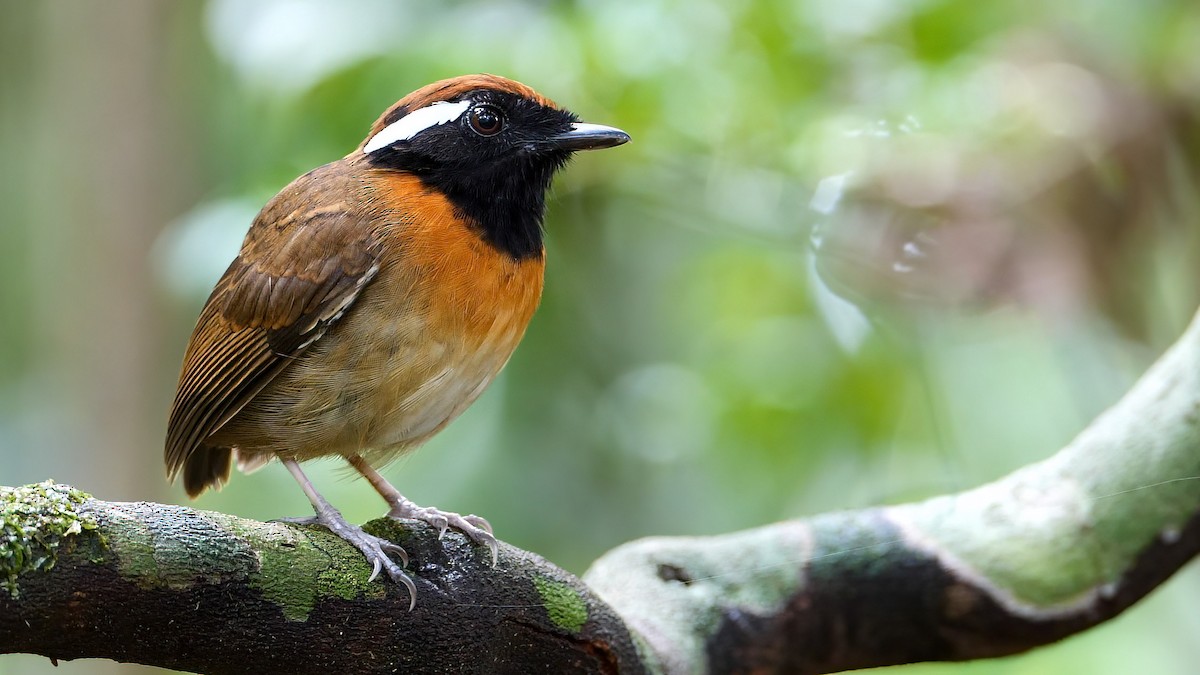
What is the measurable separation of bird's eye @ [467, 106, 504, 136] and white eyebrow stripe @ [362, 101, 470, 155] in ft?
0.10

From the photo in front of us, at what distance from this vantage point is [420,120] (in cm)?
300

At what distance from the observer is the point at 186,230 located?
3.73 meters

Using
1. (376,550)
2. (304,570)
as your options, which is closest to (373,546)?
(376,550)

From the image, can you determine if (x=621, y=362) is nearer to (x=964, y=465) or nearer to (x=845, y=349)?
(x=845, y=349)

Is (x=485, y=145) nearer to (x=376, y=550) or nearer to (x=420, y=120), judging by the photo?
(x=420, y=120)

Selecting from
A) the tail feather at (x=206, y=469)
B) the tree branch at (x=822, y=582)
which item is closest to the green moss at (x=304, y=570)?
the tree branch at (x=822, y=582)

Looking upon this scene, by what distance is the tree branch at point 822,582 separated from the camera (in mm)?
2209

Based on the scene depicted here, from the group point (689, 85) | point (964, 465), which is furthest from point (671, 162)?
point (964, 465)

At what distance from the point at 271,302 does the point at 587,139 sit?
877 millimetres

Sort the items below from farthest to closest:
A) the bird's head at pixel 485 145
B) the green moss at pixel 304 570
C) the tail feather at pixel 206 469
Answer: the tail feather at pixel 206 469, the bird's head at pixel 485 145, the green moss at pixel 304 570

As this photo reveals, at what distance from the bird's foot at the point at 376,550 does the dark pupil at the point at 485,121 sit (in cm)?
110

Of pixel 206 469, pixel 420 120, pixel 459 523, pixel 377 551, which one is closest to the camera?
pixel 377 551

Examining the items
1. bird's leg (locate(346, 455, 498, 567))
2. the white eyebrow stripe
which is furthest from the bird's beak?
bird's leg (locate(346, 455, 498, 567))

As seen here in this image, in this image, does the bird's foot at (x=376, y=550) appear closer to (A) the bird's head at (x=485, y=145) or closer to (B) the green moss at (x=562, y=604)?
(B) the green moss at (x=562, y=604)
